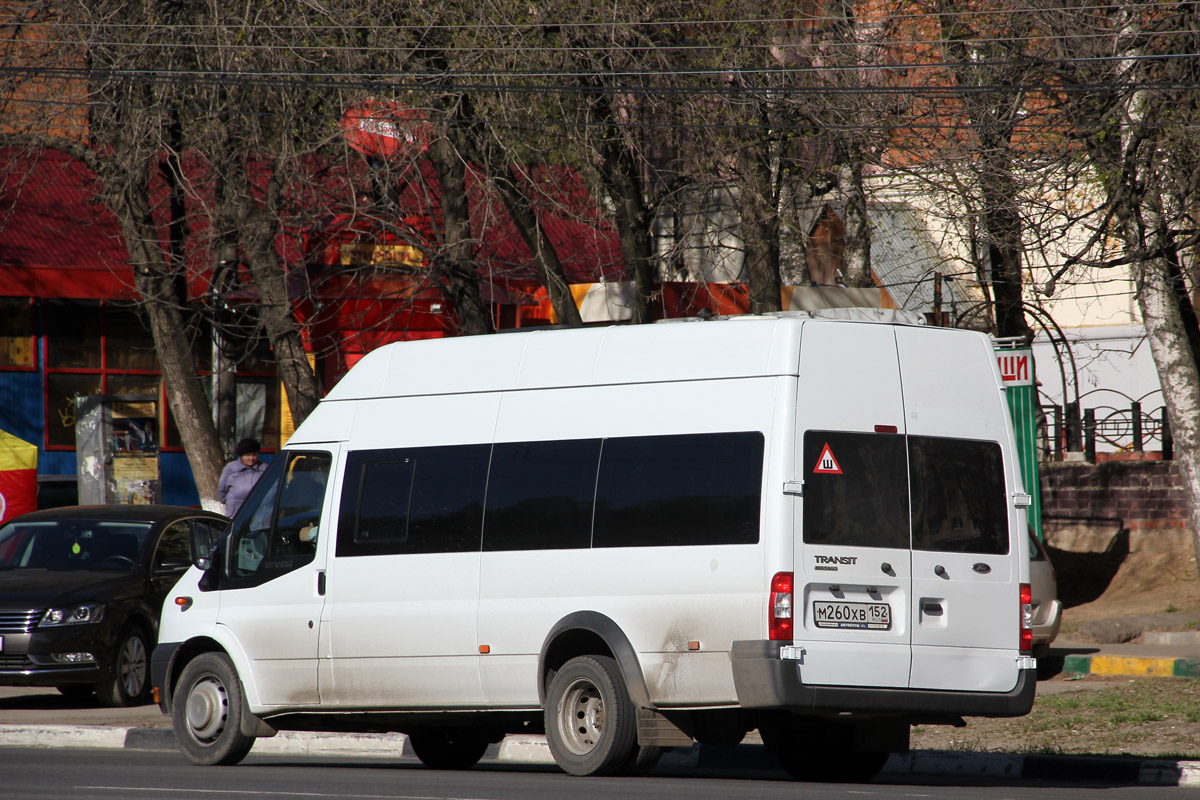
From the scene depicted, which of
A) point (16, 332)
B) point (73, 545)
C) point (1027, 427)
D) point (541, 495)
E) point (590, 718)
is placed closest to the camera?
point (590, 718)

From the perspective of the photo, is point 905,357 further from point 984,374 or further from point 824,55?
point 824,55

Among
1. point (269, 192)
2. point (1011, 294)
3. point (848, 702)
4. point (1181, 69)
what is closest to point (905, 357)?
point (848, 702)

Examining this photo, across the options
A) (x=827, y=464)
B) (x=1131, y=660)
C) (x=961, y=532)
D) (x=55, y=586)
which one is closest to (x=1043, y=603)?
(x=1131, y=660)

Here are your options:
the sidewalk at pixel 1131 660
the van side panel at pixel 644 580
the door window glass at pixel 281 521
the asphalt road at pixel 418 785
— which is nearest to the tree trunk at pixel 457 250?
the door window glass at pixel 281 521

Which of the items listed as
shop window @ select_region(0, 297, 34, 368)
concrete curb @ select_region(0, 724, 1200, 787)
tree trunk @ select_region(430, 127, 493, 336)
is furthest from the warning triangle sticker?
shop window @ select_region(0, 297, 34, 368)

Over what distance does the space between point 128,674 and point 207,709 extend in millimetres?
3879

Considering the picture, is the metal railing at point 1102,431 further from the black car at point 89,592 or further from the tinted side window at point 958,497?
the tinted side window at point 958,497

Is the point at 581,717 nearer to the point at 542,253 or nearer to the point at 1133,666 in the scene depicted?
the point at 1133,666

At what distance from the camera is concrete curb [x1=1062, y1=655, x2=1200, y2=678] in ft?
44.3

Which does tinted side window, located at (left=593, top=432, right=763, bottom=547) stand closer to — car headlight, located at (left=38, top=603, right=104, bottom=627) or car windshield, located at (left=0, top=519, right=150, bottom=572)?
car headlight, located at (left=38, top=603, right=104, bottom=627)

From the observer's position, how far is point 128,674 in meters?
13.6

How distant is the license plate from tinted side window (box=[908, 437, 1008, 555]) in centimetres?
40

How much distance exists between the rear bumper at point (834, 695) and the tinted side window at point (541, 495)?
1244 mm

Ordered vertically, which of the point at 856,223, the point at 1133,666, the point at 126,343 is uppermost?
the point at 856,223
